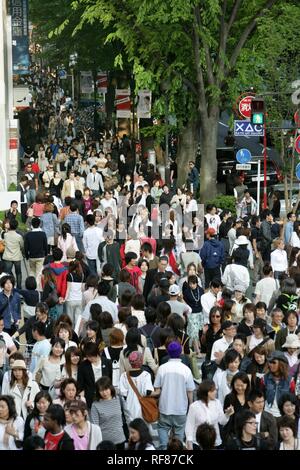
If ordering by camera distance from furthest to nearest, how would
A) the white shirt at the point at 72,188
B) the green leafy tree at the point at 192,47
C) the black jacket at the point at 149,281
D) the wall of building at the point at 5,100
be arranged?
the wall of building at the point at 5,100, the green leafy tree at the point at 192,47, the white shirt at the point at 72,188, the black jacket at the point at 149,281

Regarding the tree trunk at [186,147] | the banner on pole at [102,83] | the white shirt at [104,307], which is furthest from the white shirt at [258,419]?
the banner on pole at [102,83]

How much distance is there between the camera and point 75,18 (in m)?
44.2

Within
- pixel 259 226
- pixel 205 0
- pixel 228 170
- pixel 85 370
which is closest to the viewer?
pixel 85 370

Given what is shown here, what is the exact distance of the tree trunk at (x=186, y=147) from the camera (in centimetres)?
4091

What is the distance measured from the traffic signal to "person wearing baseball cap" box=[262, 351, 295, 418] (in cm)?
1793

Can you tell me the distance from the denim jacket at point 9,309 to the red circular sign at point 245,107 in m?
17.5

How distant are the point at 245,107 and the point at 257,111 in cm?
307

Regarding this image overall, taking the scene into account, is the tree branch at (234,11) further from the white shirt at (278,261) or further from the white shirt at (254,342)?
the white shirt at (254,342)

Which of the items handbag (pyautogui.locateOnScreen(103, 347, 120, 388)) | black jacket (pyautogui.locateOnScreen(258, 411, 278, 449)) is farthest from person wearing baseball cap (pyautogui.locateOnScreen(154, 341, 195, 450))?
black jacket (pyautogui.locateOnScreen(258, 411, 278, 449))

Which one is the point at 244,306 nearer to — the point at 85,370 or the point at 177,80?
the point at 85,370

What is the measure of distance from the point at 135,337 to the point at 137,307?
242 centimetres

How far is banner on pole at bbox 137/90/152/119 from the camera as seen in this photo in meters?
38.8
